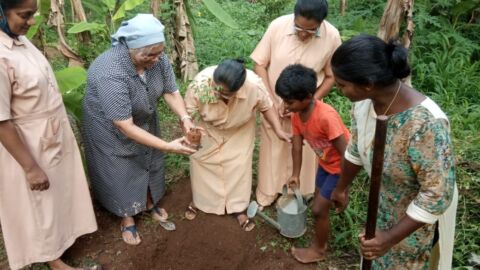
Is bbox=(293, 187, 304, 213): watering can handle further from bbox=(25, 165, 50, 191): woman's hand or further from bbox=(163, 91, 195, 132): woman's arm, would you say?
bbox=(25, 165, 50, 191): woman's hand

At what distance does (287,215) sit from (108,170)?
3.96 feet

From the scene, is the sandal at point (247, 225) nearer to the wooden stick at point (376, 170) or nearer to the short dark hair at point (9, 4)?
the wooden stick at point (376, 170)

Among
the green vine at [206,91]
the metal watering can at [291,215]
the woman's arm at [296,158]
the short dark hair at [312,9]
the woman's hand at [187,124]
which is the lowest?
the metal watering can at [291,215]

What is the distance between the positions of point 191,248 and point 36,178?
46.2 inches

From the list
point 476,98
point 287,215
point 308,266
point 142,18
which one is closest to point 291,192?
point 287,215

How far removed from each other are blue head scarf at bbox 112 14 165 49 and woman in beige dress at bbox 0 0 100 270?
47 cm

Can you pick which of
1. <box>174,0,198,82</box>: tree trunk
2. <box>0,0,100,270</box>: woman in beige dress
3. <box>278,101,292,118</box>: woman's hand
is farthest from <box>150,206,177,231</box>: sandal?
<box>174,0,198,82</box>: tree trunk

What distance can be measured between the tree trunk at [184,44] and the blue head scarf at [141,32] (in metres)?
2.06

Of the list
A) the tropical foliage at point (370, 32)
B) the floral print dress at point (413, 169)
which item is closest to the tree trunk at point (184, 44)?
the tropical foliage at point (370, 32)

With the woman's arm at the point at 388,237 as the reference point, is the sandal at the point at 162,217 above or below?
below

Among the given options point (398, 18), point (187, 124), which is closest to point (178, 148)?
point (187, 124)

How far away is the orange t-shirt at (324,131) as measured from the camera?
2.27 meters

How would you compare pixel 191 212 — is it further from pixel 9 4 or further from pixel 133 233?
pixel 9 4

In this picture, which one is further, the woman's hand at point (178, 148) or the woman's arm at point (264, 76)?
the woman's arm at point (264, 76)
